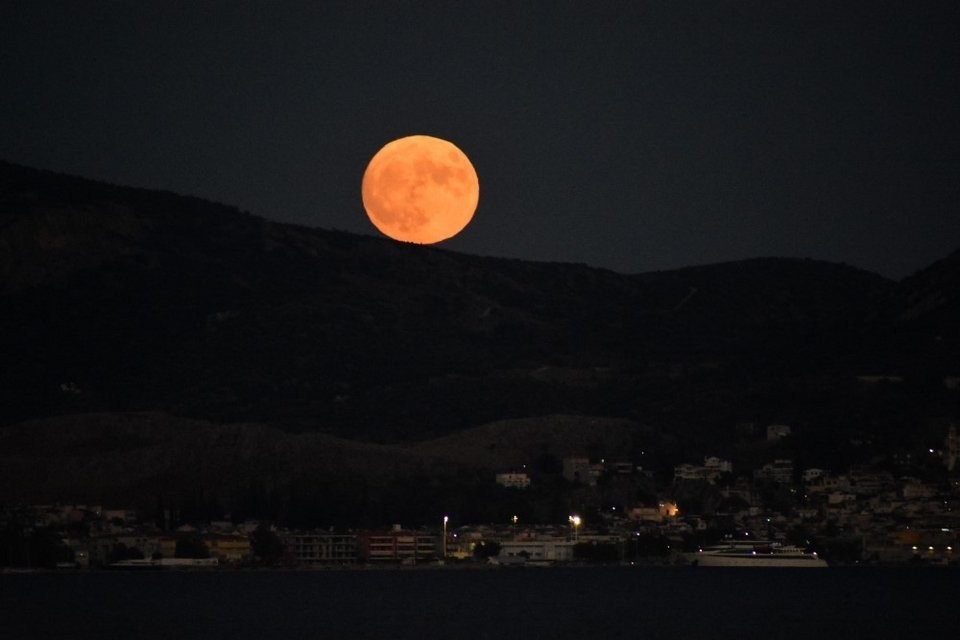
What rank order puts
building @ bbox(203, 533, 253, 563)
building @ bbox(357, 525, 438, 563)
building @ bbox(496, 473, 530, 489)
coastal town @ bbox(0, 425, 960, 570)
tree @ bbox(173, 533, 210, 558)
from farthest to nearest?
building @ bbox(496, 473, 530, 489) → building @ bbox(357, 525, 438, 563) → building @ bbox(203, 533, 253, 563) → tree @ bbox(173, 533, 210, 558) → coastal town @ bbox(0, 425, 960, 570)

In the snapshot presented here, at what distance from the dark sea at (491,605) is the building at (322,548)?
13.9m

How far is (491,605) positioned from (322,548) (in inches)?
2329

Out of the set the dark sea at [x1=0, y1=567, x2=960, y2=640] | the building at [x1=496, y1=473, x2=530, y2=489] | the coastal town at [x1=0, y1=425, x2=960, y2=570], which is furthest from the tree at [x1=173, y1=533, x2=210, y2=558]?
the building at [x1=496, y1=473, x2=530, y2=489]

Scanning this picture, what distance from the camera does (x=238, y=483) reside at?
644 ft

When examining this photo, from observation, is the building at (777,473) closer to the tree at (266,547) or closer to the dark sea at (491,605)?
the dark sea at (491,605)

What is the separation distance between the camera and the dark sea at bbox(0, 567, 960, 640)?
90.4 meters

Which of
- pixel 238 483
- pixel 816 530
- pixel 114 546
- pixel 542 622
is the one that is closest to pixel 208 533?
pixel 114 546

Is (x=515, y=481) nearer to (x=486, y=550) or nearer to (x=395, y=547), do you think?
(x=486, y=550)

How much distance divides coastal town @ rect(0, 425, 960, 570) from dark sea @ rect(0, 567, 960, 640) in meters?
7.51

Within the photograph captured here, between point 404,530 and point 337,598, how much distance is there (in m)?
57.4

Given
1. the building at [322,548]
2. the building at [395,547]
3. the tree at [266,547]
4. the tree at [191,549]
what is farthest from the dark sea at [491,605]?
the building at [322,548]

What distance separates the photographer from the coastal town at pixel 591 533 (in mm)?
160000

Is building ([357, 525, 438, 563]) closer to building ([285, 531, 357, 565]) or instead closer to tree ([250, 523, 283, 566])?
building ([285, 531, 357, 565])

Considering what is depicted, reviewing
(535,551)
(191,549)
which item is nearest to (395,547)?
(535,551)
